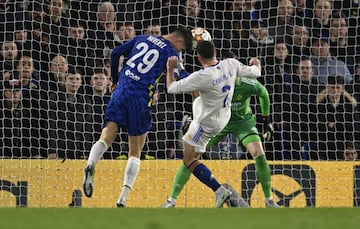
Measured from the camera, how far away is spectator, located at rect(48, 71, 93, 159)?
37.6 feet

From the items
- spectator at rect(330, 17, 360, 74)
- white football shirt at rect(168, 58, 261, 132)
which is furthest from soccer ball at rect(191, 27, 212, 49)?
spectator at rect(330, 17, 360, 74)

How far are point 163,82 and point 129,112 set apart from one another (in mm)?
3661

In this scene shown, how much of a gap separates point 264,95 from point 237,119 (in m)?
0.38

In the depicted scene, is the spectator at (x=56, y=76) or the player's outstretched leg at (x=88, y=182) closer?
the player's outstretched leg at (x=88, y=182)

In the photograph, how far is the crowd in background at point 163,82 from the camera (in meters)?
11.5

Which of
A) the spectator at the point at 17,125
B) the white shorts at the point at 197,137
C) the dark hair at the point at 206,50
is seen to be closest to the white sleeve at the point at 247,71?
the dark hair at the point at 206,50

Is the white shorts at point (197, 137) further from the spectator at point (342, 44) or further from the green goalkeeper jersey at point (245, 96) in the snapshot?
the spectator at point (342, 44)

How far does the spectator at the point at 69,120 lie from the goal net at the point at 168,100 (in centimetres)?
1

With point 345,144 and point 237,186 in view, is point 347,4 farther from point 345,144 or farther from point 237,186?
point 237,186

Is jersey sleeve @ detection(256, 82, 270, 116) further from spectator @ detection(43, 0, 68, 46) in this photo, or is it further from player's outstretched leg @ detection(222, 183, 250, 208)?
A: spectator @ detection(43, 0, 68, 46)

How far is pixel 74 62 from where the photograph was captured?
12.0 m

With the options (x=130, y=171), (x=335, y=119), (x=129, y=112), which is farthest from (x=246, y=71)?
(x=335, y=119)

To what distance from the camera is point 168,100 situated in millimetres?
12172

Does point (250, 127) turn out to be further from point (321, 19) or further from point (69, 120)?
point (321, 19)
